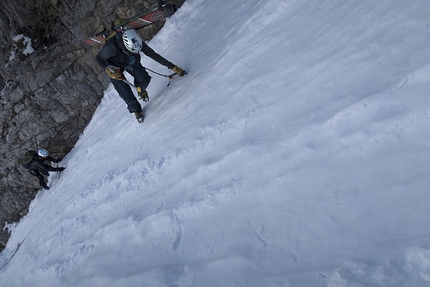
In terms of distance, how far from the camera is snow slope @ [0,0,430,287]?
2.06m

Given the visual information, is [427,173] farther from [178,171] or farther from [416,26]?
[178,171]

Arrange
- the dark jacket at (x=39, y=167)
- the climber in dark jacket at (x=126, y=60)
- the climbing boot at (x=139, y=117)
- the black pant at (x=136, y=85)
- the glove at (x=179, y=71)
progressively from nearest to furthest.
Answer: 1. the climber in dark jacket at (x=126, y=60)
2. the black pant at (x=136, y=85)
3. the glove at (x=179, y=71)
4. the climbing boot at (x=139, y=117)
5. the dark jacket at (x=39, y=167)

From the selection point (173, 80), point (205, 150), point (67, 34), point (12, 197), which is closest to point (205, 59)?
point (173, 80)

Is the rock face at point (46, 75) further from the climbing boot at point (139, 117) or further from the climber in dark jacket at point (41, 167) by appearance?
the climbing boot at point (139, 117)

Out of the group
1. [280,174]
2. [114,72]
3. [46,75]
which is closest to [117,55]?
[114,72]

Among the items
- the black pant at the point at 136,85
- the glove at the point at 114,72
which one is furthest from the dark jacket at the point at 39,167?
the glove at the point at 114,72

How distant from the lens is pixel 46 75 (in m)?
9.84

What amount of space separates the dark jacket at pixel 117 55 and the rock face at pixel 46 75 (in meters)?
3.58

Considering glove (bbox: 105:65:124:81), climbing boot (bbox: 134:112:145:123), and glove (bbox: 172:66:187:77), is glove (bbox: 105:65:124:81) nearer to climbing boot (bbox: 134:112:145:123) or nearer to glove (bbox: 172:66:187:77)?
climbing boot (bbox: 134:112:145:123)

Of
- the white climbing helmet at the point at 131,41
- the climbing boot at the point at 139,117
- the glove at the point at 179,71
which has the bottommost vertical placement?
the climbing boot at the point at 139,117

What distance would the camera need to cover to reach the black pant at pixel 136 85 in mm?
6105

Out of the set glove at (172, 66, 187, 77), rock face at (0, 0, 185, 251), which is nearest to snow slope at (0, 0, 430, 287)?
glove at (172, 66, 187, 77)

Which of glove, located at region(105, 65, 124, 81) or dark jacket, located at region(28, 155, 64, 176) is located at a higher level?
glove, located at region(105, 65, 124, 81)

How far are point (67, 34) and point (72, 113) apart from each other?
272 centimetres
